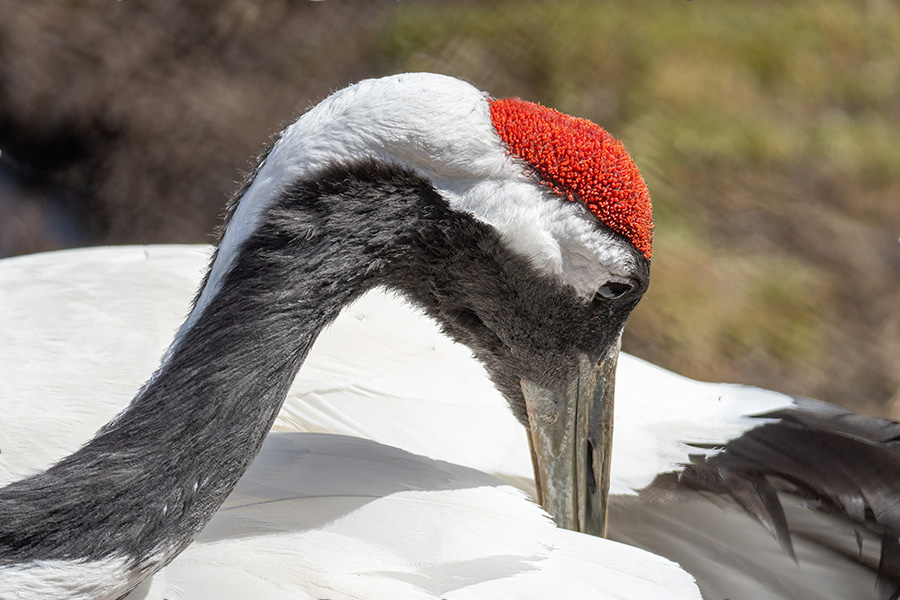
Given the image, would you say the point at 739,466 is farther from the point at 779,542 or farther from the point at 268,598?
the point at 268,598

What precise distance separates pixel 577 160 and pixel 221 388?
1.95 feet

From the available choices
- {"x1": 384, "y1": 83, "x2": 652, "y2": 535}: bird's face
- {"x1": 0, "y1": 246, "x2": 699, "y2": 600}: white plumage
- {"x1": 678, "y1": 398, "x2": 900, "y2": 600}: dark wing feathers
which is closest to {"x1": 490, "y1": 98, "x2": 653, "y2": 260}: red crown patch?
{"x1": 384, "y1": 83, "x2": 652, "y2": 535}: bird's face

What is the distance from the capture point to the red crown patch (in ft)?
4.79

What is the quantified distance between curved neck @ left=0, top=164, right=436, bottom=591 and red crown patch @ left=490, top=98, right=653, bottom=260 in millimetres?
158

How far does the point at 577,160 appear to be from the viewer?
1.46 metres

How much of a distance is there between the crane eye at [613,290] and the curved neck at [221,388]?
0.97ft

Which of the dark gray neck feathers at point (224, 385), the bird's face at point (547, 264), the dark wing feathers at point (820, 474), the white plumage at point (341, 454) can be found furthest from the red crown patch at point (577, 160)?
the dark wing feathers at point (820, 474)

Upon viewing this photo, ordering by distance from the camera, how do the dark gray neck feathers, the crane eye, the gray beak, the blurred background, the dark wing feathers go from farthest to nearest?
the blurred background
the dark wing feathers
the gray beak
the crane eye
the dark gray neck feathers

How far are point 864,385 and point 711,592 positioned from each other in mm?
1899

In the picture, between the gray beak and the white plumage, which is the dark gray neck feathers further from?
the gray beak

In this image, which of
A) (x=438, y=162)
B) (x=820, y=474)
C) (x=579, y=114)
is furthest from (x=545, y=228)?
(x=579, y=114)

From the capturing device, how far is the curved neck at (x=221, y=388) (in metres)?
1.37

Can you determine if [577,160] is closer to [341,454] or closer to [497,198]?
[497,198]

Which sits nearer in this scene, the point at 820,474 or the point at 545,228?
the point at 545,228
